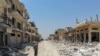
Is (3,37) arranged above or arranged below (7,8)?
below

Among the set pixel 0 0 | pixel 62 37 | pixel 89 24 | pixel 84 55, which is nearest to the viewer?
pixel 84 55

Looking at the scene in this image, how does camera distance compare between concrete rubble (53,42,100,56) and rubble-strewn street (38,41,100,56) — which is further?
rubble-strewn street (38,41,100,56)

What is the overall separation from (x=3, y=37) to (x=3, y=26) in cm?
292

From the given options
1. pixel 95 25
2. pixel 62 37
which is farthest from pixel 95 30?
pixel 62 37

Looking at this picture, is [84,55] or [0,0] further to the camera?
[0,0]

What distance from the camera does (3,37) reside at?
3002 cm

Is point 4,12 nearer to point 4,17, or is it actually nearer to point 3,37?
point 4,17

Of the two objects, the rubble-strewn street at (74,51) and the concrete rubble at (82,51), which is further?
the rubble-strewn street at (74,51)

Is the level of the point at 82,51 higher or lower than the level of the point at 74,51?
higher

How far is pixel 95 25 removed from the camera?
54.2 meters

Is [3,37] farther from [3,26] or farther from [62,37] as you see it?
[62,37]

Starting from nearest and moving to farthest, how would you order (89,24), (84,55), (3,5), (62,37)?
(84,55) → (3,5) → (89,24) → (62,37)

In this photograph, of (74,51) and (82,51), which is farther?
(74,51)

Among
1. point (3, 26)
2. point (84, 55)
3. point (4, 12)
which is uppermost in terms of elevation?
point (4, 12)
